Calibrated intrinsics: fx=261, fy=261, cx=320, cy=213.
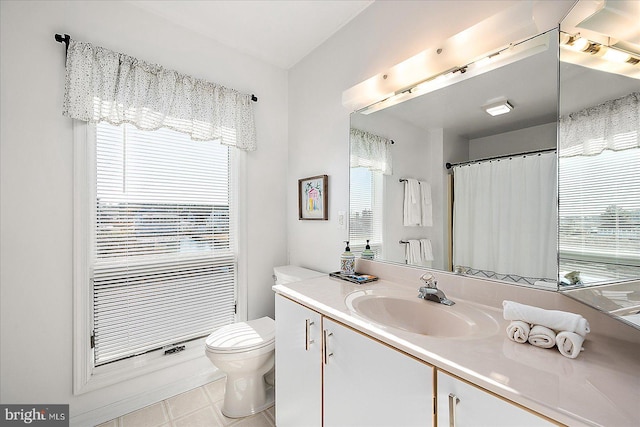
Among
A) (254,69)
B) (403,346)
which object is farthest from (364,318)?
(254,69)

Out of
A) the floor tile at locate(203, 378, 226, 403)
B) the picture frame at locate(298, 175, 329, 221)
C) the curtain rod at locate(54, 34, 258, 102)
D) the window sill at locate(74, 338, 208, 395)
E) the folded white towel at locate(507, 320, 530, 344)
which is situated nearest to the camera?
the folded white towel at locate(507, 320, 530, 344)

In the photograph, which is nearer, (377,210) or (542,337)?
(542,337)

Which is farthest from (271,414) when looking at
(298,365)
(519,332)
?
(519,332)

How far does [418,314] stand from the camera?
1.21m

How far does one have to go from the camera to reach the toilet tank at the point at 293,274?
6.31ft

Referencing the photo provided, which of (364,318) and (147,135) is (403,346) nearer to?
(364,318)

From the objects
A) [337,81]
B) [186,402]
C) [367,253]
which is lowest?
[186,402]

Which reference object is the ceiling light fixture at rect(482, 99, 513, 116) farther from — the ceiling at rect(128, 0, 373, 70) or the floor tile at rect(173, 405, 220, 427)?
the floor tile at rect(173, 405, 220, 427)

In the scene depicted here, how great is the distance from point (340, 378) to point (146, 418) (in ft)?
4.73

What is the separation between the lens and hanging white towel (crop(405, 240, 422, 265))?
1.43 metres

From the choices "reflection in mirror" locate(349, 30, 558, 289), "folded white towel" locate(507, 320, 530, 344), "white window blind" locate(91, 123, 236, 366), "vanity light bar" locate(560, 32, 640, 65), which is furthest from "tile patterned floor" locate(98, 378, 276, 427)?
"vanity light bar" locate(560, 32, 640, 65)

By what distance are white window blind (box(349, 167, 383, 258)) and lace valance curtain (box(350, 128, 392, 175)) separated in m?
0.04

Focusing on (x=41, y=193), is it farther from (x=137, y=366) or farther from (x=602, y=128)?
(x=602, y=128)

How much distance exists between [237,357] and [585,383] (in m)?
1.55
